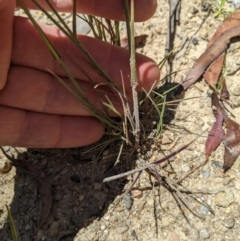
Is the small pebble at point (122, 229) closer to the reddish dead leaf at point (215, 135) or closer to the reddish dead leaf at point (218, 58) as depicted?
the reddish dead leaf at point (215, 135)

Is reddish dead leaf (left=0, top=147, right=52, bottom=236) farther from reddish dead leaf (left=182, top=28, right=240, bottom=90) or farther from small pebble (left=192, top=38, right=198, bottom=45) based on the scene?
small pebble (left=192, top=38, right=198, bottom=45)

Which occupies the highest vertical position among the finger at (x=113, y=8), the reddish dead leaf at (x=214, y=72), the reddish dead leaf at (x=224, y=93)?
the finger at (x=113, y=8)

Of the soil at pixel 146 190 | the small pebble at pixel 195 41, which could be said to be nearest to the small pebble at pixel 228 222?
the soil at pixel 146 190

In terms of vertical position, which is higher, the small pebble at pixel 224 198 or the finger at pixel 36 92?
the finger at pixel 36 92

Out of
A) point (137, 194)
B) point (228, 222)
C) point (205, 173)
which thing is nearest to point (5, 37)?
point (137, 194)

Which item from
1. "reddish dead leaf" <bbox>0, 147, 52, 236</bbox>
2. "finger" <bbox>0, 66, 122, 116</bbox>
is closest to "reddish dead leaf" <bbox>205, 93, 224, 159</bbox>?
"finger" <bbox>0, 66, 122, 116</bbox>

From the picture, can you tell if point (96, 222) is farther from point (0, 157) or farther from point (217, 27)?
point (217, 27)

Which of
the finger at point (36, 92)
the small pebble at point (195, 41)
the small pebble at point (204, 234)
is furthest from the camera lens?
the small pebble at point (195, 41)

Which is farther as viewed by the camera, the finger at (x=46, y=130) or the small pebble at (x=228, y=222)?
the finger at (x=46, y=130)
